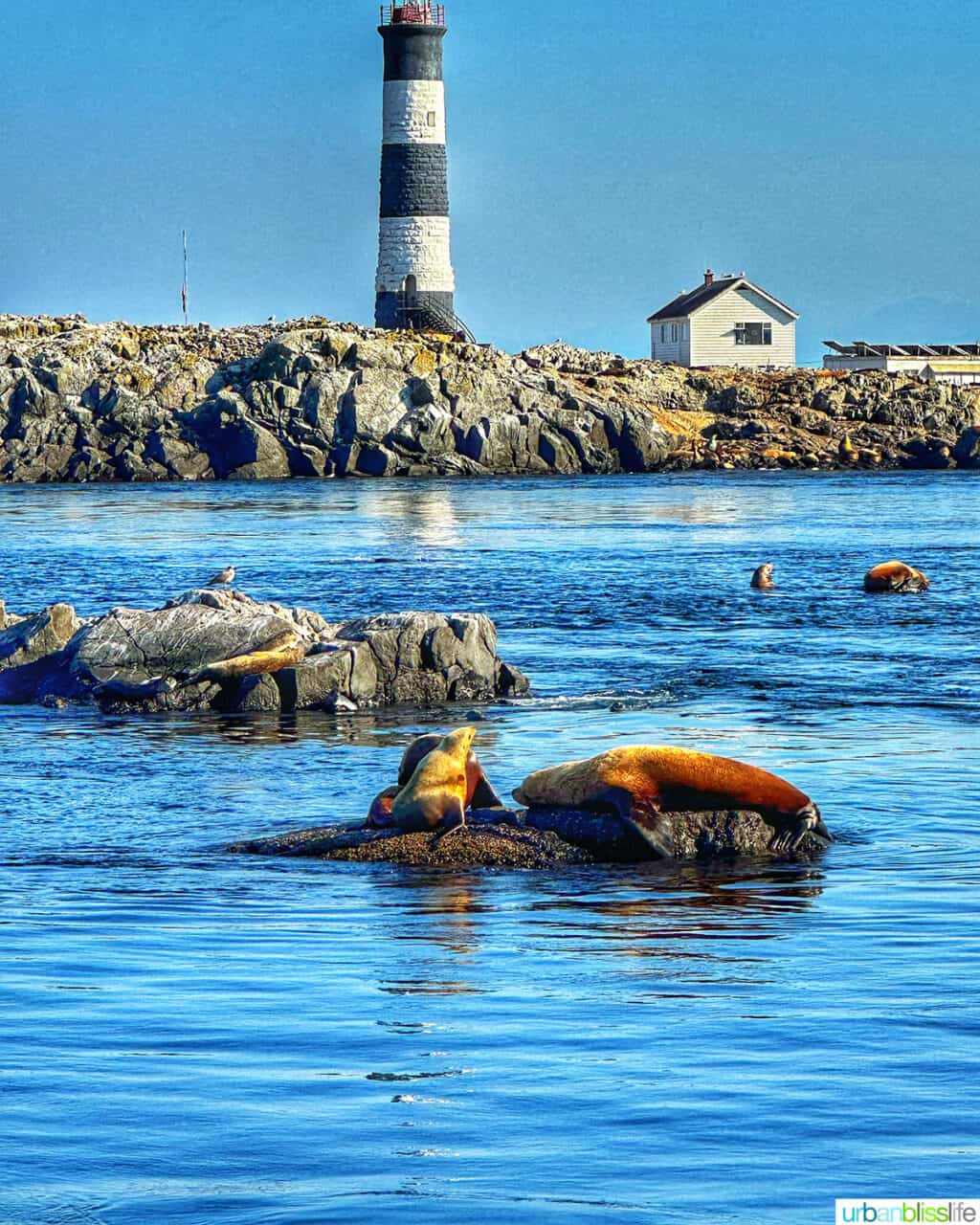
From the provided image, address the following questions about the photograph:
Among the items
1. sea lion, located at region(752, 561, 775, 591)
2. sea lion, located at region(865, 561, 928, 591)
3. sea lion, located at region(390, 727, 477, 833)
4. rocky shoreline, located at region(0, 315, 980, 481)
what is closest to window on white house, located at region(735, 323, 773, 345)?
rocky shoreline, located at region(0, 315, 980, 481)

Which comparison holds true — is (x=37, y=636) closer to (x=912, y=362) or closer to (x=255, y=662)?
(x=255, y=662)

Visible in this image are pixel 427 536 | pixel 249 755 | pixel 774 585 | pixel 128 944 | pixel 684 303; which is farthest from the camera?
pixel 684 303

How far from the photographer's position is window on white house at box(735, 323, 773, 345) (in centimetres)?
12294

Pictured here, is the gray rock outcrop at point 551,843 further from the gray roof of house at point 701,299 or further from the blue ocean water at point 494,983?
the gray roof of house at point 701,299

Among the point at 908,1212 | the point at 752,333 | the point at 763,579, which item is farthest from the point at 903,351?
the point at 908,1212

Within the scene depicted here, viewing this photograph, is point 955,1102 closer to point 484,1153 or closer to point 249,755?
point 484,1153

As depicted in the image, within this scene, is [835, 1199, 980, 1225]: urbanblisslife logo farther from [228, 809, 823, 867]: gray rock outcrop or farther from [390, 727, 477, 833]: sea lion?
[390, 727, 477, 833]: sea lion

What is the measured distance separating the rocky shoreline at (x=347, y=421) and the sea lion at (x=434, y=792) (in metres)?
81.4

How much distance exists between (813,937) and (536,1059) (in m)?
3.26

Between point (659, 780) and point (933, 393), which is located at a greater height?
point (933, 393)

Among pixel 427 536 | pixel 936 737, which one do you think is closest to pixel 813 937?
pixel 936 737

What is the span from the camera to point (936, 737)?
20797 millimetres

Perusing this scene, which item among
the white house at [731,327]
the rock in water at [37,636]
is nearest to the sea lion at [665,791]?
the rock in water at [37,636]

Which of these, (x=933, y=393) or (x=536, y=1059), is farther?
(x=933, y=393)
